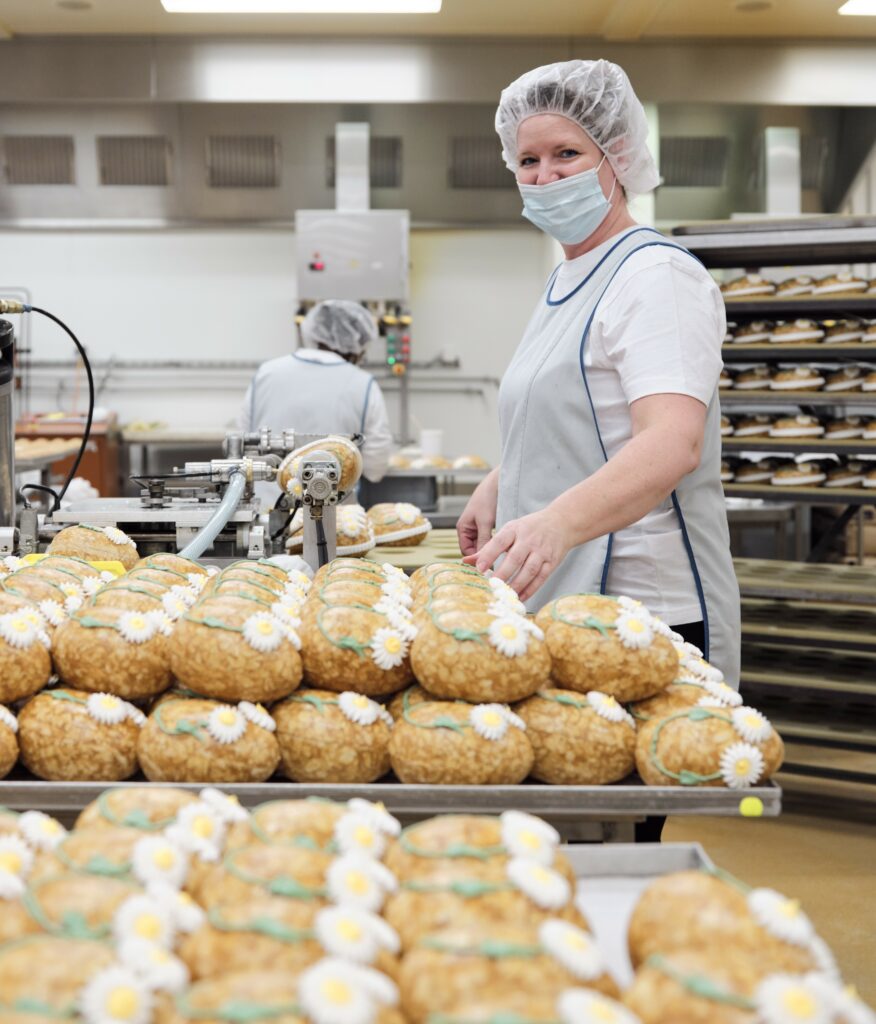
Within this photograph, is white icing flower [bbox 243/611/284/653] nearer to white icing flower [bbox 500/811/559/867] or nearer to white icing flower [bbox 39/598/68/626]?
white icing flower [bbox 39/598/68/626]

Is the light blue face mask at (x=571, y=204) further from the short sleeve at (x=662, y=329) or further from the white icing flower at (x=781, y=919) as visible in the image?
the white icing flower at (x=781, y=919)

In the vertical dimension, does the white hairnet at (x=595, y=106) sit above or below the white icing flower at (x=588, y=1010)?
above

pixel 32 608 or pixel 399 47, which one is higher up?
pixel 399 47

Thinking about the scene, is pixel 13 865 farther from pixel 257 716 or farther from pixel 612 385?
pixel 612 385

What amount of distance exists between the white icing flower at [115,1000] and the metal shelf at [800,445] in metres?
3.20

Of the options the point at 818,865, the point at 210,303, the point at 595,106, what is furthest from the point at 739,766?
the point at 210,303

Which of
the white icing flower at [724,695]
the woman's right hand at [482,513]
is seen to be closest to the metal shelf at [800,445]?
the woman's right hand at [482,513]

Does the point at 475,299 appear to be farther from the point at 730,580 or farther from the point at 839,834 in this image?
the point at 730,580

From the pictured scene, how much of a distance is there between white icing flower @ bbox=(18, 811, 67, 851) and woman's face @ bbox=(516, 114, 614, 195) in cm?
139

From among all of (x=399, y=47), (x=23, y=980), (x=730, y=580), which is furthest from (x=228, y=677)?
(x=399, y=47)

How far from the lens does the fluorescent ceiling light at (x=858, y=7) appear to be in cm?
591

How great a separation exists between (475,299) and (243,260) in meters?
1.60

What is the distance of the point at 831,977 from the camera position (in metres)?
0.74

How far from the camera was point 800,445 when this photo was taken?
11.8 feet
